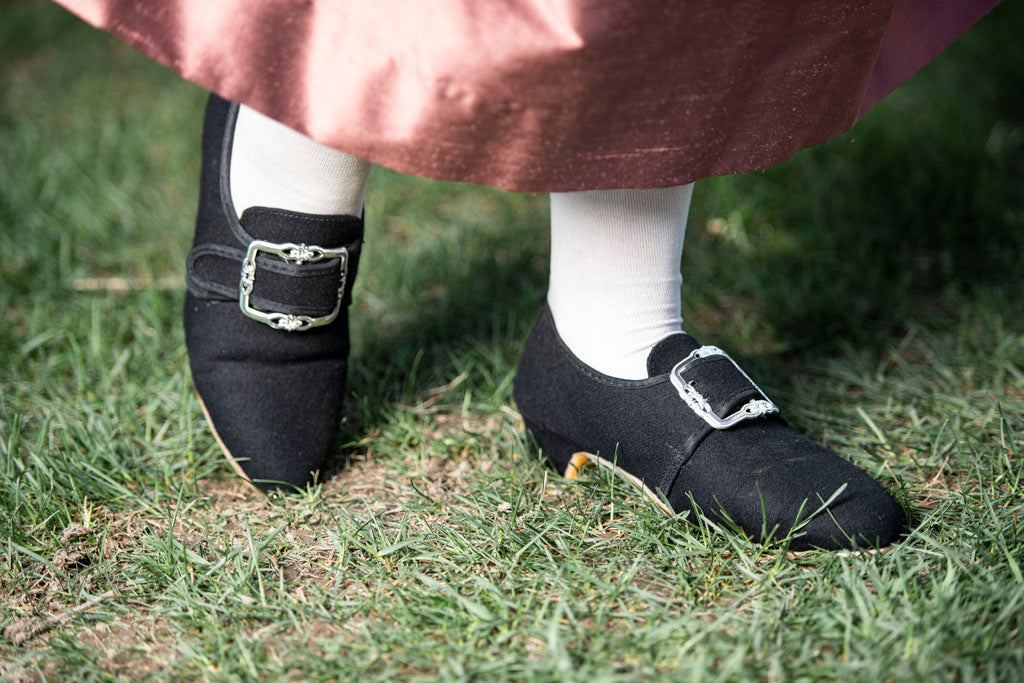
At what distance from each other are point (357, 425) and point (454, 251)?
597 mm

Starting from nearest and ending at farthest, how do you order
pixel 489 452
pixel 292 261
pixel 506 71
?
pixel 506 71, pixel 292 261, pixel 489 452

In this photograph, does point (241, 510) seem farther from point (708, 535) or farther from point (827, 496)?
point (827, 496)

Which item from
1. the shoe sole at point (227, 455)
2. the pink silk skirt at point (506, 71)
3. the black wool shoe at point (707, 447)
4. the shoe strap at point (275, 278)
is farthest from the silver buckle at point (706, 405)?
the shoe sole at point (227, 455)

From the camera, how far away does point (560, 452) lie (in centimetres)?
114

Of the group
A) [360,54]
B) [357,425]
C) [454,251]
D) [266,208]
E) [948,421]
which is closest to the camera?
[360,54]

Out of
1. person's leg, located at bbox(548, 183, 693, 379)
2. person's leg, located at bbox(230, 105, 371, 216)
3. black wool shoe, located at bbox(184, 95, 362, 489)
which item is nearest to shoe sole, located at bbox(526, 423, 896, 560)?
person's leg, located at bbox(548, 183, 693, 379)

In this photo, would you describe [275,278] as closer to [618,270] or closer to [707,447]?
[618,270]

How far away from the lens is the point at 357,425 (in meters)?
1.29

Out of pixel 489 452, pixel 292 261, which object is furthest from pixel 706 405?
pixel 292 261

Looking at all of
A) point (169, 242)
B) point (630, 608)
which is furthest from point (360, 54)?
point (169, 242)

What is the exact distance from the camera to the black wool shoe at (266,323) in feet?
3.43

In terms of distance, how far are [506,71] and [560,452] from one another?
0.53m

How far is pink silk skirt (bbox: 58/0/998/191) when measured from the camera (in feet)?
2.51

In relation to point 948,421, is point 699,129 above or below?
above
